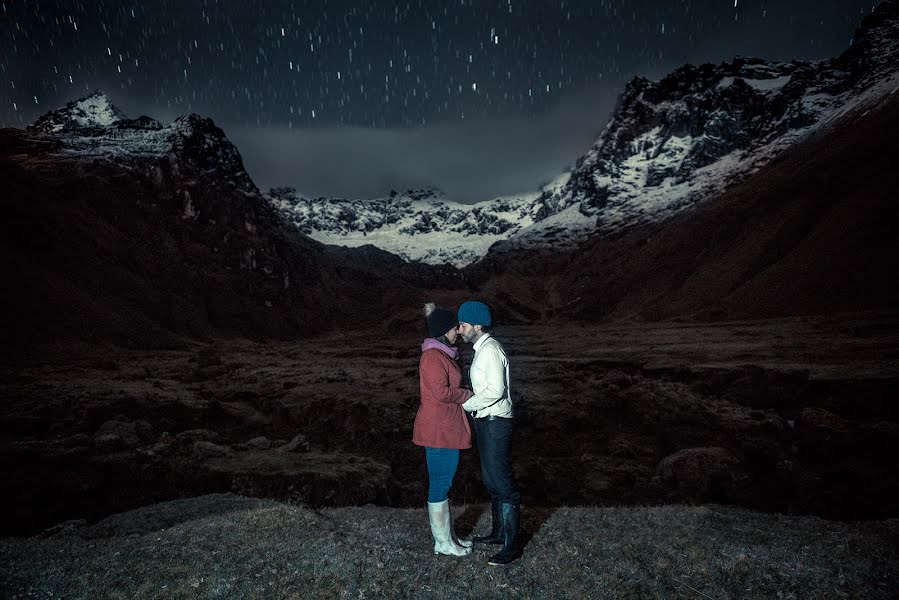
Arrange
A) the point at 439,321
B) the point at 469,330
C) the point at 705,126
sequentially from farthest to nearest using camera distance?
the point at 705,126
the point at 469,330
the point at 439,321

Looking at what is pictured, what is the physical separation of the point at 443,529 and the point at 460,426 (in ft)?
4.29

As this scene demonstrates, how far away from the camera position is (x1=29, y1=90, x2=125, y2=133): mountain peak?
163 m

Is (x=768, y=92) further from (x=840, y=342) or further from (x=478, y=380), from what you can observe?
(x=478, y=380)

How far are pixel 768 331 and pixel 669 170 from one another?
376ft

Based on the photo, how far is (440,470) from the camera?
229 inches

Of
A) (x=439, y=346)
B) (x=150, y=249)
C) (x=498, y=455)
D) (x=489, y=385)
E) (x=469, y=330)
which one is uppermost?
(x=150, y=249)

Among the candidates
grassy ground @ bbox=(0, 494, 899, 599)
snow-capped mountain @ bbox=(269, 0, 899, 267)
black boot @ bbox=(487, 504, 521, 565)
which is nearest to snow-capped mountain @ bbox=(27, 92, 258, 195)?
snow-capped mountain @ bbox=(269, 0, 899, 267)

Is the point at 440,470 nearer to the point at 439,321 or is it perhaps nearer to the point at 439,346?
the point at 439,346

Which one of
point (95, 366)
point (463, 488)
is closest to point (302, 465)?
point (463, 488)

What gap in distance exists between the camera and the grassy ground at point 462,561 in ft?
16.4

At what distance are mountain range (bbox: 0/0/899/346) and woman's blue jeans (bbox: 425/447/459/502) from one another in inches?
2126

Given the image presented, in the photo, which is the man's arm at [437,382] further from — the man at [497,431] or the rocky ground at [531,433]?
the rocky ground at [531,433]

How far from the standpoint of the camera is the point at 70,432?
18984 mm

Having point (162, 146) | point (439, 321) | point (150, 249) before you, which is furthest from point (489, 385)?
point (162, 146)
